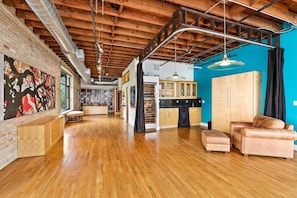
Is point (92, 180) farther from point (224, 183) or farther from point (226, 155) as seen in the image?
point (226, 155)

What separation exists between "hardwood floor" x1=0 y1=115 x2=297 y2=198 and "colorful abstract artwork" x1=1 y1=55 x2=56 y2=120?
1.17m

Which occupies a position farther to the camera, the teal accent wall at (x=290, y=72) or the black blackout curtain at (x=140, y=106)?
the black blackout curtain at (x=140, y=106)

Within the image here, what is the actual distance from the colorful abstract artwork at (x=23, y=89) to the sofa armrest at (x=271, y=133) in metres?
5.12

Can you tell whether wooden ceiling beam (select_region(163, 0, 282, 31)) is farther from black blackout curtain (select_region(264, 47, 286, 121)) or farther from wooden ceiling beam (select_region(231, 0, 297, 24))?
black blackout curtain (select_region(264, 47, 286, 121))

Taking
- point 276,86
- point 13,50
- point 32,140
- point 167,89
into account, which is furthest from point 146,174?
point 167,89

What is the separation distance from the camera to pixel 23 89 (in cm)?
379

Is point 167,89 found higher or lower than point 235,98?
higher

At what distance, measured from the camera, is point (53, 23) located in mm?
2891

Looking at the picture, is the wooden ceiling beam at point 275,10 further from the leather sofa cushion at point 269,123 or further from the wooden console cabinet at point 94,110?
the wooden console cabinet at point 94,110

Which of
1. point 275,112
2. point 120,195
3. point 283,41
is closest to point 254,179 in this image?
point 120,195

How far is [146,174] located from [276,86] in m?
4.11

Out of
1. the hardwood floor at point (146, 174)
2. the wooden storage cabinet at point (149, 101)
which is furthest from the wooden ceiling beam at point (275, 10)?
the wooden storage cabinet at point (149, 101)

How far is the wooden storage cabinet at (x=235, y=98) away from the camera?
5.04 m

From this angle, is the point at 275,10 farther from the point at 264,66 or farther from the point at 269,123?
the point at 269,123
